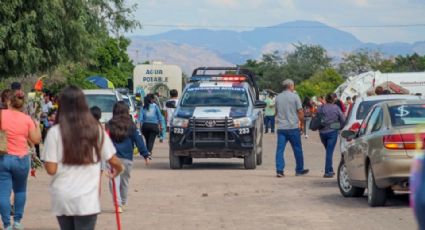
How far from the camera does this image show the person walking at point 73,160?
7.70 metres

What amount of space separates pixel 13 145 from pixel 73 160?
12.8ft

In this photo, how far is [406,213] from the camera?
516 inches

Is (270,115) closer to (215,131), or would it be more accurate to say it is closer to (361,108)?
(215,131)

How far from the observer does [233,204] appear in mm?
14750

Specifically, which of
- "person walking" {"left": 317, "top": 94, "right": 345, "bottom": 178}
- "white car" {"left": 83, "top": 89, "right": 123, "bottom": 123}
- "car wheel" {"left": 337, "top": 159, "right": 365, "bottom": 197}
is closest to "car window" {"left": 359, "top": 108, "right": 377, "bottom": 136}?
"car wheel" {"left": 337, "top": 159, "right": 365, "bottom": 197}

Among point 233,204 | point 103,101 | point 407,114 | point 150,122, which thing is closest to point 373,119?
point 407,114

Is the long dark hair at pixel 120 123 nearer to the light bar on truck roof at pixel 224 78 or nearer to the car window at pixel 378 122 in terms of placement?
the car window at pixel 378 122

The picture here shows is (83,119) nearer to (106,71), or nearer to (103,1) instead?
(103,1)

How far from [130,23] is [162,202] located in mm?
20907

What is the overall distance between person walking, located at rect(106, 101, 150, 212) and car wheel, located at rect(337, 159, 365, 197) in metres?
3.40

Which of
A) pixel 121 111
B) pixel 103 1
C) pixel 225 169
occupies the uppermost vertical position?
pixel 103 1

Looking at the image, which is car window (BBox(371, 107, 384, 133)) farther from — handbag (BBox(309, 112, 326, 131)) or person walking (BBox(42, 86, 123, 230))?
person walking (BBox(42, 86, 123, 230))

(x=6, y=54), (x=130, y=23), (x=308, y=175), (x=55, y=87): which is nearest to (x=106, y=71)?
(x=55, y=87)

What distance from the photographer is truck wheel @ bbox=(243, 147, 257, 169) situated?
2175 centimetres
